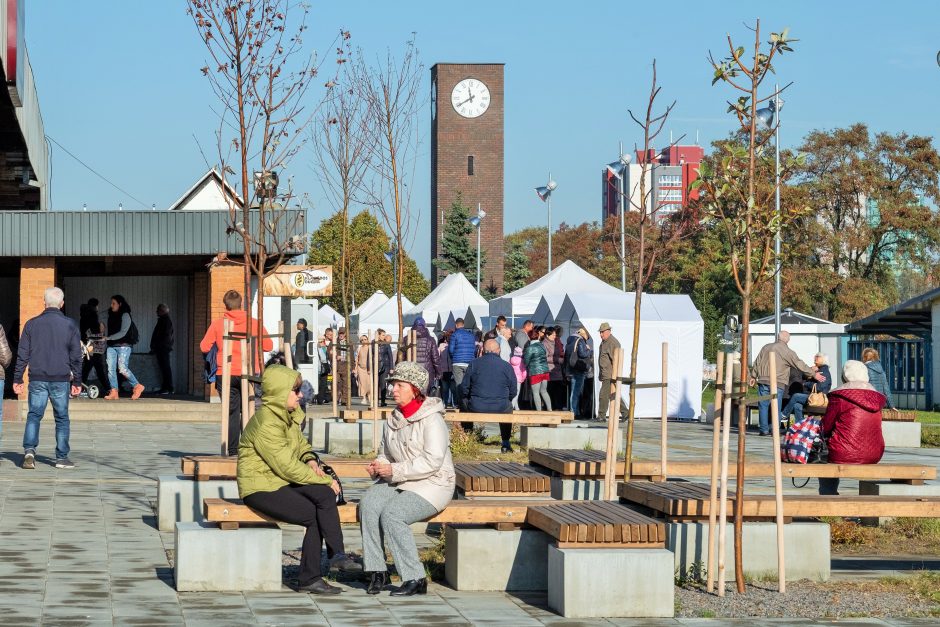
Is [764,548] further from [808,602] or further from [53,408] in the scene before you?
[53,408]

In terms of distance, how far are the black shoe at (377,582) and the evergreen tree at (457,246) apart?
80646 mm

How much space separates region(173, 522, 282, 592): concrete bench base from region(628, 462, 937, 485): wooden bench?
3.78 meters

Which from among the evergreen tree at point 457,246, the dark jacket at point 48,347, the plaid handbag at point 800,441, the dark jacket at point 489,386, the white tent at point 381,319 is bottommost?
the plaid handbag at point 800,441

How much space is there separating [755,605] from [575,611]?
3.65 ft

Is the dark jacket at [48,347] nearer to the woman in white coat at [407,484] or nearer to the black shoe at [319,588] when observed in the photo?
the woman in white coat at [407,484]

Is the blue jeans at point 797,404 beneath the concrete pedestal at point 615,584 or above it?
above

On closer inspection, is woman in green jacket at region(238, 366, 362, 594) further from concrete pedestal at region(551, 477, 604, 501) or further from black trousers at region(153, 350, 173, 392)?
black trousers at region(153, 350, 173, 392)

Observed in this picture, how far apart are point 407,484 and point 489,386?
9.66m

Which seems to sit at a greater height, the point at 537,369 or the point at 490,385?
the point at 537,369

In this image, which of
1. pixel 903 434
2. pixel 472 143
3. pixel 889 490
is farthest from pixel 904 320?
Answer: pixel 472 143

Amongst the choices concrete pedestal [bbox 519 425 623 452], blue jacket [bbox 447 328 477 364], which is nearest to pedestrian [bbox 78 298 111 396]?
blue jacket [bbox 447 328 477 364]

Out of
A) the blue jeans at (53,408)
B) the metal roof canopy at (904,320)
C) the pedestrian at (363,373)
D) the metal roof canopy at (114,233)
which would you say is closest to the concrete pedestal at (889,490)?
the blue jeans at (53,408)

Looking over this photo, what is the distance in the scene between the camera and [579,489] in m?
11.3

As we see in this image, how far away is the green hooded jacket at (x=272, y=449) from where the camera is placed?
838 centimetres
